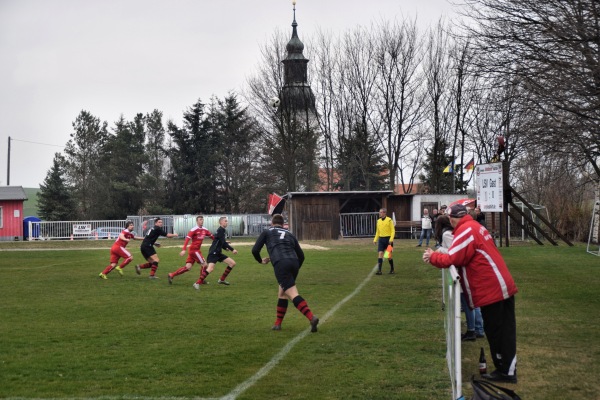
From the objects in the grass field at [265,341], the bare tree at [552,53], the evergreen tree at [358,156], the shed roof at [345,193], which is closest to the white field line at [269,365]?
the grass field at [265,341]

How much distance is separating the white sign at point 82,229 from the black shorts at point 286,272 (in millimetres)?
46758

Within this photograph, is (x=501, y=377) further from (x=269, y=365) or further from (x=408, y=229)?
(x=408, y=229)

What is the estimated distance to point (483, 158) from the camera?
61.5 metres

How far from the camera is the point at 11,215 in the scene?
53750mm

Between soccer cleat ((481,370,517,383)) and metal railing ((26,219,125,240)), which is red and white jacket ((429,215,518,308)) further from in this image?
metal railing ((26,219,125,240))

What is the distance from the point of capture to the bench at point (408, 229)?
4747 centimetres

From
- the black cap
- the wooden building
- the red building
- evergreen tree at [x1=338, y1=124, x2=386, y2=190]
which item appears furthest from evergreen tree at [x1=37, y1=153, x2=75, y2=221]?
the black cap

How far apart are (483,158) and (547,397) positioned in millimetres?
55505

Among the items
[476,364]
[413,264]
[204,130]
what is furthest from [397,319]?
[204,130]

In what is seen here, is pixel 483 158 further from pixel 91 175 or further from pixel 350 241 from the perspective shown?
pixel 91 175

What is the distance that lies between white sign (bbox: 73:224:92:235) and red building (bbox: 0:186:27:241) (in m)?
3.88

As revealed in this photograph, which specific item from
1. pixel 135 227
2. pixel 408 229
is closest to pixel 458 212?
pixel 408 229

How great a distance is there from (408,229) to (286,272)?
38.1 metres

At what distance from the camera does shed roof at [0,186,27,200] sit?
53.4 metres
